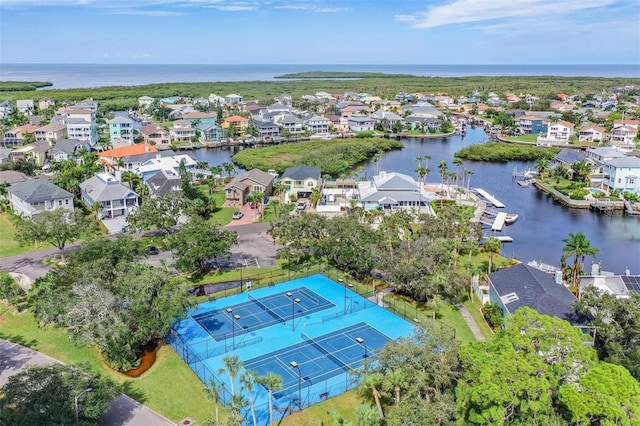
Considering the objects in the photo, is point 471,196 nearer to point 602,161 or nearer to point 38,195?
point 602,161

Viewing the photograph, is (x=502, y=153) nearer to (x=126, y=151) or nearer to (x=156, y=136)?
(x=126, y=151)

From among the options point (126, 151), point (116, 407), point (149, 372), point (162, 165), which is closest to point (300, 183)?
point (162, 165)

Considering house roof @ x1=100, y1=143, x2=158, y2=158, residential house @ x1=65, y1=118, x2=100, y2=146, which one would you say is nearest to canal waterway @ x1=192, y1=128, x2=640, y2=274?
house roof @ x1=100, y1=143, x2=158, y2=158

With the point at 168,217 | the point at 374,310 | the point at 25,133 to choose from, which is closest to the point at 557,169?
the point at 374,310

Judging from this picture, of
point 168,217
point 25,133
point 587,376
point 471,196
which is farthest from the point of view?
point 25,133

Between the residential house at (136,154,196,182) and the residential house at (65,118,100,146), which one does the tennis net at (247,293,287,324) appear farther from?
the residential house at (65,118,100,146)

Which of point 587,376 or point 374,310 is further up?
point 587,376
